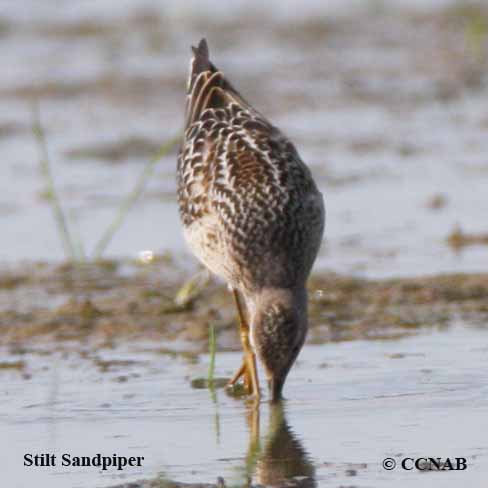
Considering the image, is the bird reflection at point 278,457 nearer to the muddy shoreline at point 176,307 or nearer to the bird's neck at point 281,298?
the bird's neck at point 281,298

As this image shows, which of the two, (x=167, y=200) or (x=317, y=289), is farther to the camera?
(x=167, y=200)

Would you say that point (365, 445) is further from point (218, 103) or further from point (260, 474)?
point (218, 103)

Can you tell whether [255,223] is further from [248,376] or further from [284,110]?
[284,110]

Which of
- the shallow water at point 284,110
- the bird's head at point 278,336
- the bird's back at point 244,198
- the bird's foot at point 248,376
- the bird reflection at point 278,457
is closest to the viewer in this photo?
the bird reflection at point 278,457

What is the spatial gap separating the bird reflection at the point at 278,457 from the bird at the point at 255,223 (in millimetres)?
249

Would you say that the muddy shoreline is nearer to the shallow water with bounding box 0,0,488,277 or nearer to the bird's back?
the shallow water with bounding box 0,0,488,277

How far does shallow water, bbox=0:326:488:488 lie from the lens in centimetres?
673

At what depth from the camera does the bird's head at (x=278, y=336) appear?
7520 millimetres

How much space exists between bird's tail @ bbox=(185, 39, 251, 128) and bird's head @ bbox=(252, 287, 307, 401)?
1866 millimetres

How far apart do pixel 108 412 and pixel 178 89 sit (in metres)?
10.7

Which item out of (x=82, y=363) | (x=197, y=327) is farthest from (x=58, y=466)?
(x=197, y=327)

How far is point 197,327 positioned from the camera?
9.55 metres

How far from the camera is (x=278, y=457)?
7.01 metres

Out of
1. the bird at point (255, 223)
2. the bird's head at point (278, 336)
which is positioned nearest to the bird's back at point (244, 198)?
the bird at point (255, 223)
